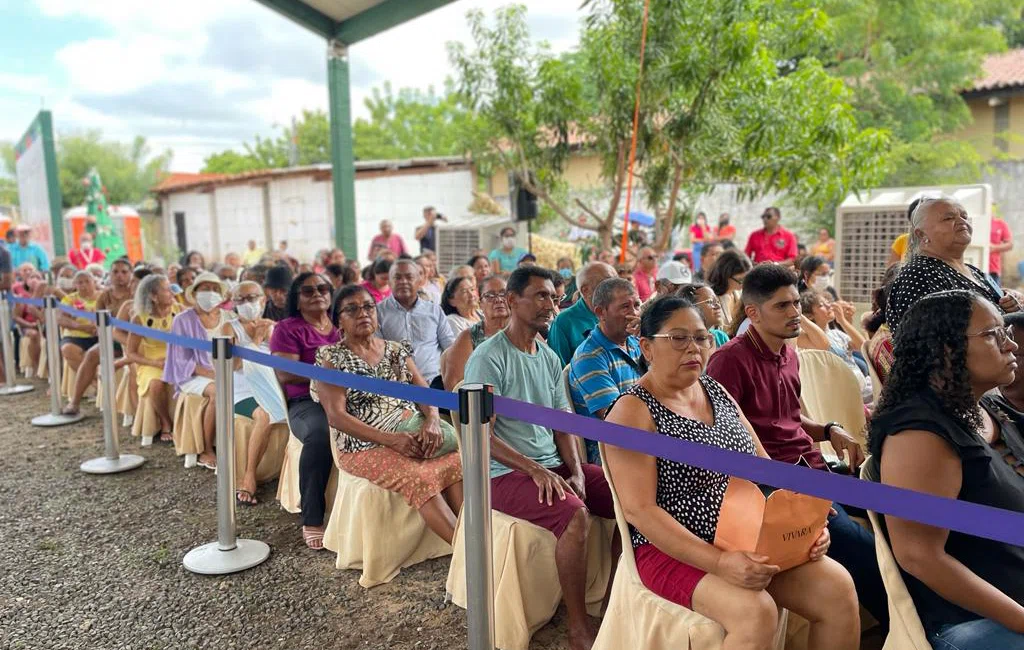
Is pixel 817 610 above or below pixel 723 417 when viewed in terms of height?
below

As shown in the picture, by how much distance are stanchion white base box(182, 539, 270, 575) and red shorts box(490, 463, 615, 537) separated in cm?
142

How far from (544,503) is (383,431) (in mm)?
1077

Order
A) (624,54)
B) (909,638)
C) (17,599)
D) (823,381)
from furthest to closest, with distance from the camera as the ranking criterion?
(624,54) → (823,381) → (17,599) → (909,638)

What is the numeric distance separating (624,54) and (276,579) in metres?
6.12

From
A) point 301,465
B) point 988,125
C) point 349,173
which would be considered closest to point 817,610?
point 301,465

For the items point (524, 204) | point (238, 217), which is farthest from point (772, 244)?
point (238, 217)

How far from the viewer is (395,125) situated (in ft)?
144

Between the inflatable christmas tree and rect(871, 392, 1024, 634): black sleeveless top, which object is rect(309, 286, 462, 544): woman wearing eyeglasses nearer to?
rect(871, 392, 1024, 634): black sleeveless top

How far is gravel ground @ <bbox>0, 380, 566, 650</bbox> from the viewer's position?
10.0 ft

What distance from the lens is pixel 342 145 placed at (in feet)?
32.5

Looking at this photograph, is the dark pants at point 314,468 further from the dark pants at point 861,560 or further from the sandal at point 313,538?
the dark pants at point 861,560

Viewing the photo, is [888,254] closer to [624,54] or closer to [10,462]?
[624,54]

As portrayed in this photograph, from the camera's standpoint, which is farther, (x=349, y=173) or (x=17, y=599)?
(x=349, y=173)

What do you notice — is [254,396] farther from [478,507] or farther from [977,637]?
[977,637]
